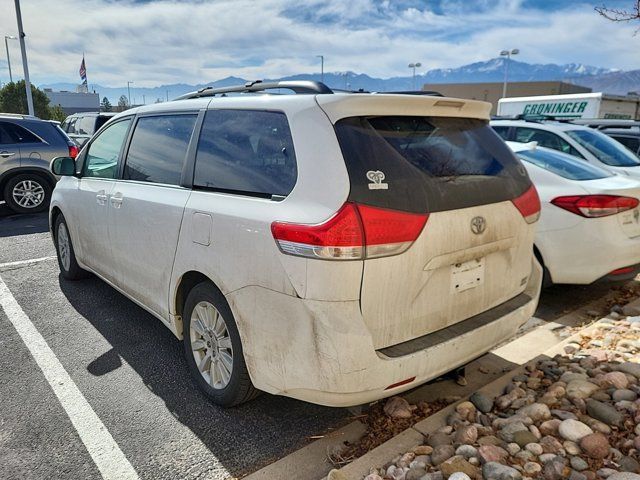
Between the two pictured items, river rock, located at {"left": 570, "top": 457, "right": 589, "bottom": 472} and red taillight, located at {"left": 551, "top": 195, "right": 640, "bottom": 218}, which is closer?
river rock, located at {"left": 570, "top": 457, "right": 589, "bottom": 472}

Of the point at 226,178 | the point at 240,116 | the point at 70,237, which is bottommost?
the point at 70,237

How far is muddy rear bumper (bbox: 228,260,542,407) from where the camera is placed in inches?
83.3

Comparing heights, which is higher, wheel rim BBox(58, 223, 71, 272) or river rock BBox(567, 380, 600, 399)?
wheel rim BBox(58, 223, 71, 272)

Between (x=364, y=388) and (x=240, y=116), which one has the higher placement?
(x=240, y=116)

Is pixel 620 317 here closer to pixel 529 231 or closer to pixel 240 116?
pixel 529 231

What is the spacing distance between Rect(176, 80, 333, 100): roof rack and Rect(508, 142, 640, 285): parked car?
9.03ft

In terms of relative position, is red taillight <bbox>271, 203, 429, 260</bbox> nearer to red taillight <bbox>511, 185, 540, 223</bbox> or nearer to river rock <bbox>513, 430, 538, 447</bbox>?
red taillight <bbox>511, 185, 540, 223</bbox>

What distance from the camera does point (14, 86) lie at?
38812mm

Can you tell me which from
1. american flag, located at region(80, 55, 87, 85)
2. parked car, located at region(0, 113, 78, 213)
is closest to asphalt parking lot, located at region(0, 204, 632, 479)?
parked car, located at region(0, 113, 78, 213)

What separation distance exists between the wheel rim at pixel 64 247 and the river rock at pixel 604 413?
4668 millimetres

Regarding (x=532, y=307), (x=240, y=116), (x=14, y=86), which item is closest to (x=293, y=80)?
(x=240, y=116)

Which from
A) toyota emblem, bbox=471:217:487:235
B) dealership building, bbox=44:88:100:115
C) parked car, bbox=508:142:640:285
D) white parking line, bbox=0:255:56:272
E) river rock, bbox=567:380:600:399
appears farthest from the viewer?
dealership building, bbox=44:88:100:115

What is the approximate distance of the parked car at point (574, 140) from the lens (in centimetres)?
706

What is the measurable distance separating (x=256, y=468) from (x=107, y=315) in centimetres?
252
